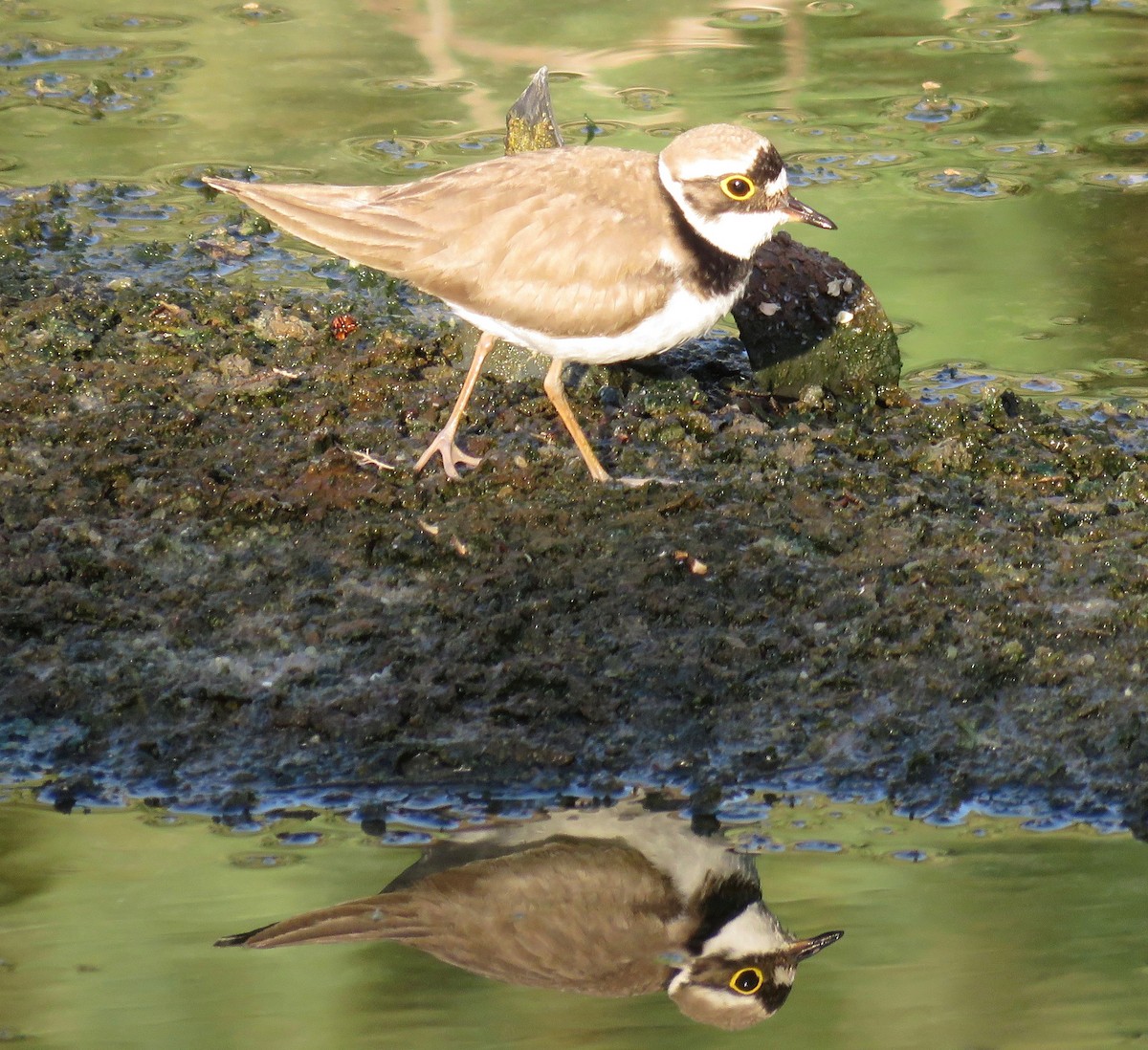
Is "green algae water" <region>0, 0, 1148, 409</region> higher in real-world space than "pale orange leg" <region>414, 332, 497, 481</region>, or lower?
higher

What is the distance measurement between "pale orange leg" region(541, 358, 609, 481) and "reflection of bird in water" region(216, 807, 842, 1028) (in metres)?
1.58

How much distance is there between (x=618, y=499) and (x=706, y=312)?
68 centimetres

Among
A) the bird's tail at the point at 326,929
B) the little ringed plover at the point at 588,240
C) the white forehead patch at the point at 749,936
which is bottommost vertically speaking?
the white forehead patch at the point at 749,936

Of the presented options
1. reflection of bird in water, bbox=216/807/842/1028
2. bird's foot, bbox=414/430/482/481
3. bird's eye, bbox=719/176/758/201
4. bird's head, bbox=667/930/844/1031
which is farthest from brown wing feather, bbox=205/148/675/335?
bird's head, bbox=667/930/844/1031

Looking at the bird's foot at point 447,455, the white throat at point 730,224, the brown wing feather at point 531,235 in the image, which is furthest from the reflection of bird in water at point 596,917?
the white throat at point 730,224

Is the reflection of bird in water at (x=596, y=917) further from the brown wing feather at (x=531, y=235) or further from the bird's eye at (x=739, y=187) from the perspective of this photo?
the bird's eye at (x=739, y=187)

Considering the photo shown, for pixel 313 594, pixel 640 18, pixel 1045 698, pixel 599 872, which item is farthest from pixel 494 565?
pixel 640 18

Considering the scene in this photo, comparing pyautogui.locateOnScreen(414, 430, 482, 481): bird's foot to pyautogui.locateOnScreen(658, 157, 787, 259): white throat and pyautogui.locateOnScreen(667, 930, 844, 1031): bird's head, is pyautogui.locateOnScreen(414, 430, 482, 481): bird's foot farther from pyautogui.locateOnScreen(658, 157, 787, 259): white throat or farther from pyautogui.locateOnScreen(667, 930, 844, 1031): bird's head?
pyautogui.locateOnScreen(667, 930, 844, 1031): bird's head

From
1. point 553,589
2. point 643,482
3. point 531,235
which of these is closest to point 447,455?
point 643,482

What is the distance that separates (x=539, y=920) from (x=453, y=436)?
6.87ft

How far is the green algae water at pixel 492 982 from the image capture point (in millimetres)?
3299

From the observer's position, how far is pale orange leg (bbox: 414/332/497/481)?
206 inches

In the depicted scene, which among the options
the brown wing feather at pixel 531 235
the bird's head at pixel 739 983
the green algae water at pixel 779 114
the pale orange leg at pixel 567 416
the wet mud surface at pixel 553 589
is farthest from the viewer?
the green algae water at pixel 779 114

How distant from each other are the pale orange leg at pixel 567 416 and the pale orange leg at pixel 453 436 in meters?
0.24
